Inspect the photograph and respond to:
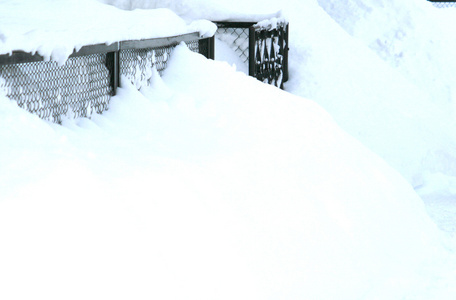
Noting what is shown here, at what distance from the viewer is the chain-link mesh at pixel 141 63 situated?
5852 mm

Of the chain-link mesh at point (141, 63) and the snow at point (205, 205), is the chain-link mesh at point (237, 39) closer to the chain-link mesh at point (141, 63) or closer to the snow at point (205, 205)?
the snow at point (205, 205)

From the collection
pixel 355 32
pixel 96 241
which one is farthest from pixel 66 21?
pixel 355 32

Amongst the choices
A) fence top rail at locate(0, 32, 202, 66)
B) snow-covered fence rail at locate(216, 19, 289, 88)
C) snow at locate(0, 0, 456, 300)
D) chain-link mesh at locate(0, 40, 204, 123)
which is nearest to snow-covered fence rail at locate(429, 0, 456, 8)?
snow-covered fence rail at locate(216, 19, 289, 88)

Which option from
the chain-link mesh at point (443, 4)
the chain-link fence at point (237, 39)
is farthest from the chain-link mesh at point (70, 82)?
the chain-link mesh at point (443, 4)

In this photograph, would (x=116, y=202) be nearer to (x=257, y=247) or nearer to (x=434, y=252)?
(x=257, y=247)

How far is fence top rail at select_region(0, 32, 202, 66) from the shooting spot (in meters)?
4.25

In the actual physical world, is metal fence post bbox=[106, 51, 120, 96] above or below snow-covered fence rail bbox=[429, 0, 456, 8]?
above

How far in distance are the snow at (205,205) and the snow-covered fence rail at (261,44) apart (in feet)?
8.86

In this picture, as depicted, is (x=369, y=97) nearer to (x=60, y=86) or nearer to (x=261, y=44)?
(x=261, y=44)

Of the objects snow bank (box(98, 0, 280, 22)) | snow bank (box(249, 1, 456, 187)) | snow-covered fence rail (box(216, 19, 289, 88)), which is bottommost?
snow bank (box(249, 1, 456, 187))

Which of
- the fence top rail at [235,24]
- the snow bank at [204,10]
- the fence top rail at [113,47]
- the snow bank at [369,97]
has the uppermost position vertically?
the fence top rail at [113,47]

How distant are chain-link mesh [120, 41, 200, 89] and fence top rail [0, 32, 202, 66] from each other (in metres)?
0.07

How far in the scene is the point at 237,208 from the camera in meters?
4.65

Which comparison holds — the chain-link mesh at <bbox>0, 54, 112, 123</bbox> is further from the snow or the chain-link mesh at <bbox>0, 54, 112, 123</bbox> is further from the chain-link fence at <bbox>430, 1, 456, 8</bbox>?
the chain-link fence at <bbox>430, 1, 456, 8</bbox>
